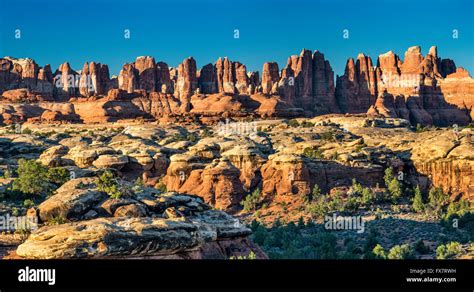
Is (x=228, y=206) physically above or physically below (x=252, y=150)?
below

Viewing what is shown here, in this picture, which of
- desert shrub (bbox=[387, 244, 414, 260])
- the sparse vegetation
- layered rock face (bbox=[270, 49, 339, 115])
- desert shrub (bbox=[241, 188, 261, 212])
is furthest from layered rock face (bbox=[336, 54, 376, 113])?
desert shrub (bbox=[387, 244, 414, 260])

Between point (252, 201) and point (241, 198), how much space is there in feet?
→ 7.24

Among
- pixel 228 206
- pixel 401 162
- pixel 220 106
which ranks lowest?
pixel 228 206

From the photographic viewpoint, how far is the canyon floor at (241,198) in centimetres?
1955

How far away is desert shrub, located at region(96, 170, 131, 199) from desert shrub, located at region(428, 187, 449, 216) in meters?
23.3

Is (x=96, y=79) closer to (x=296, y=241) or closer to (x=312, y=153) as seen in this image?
(x=312, y=153)

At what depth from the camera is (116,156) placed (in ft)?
180

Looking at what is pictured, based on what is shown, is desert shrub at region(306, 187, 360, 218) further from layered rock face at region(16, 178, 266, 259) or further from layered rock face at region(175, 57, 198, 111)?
layered rock face at region(175, 57, 198, 111)

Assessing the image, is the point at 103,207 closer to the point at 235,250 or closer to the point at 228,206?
the point at 235,250

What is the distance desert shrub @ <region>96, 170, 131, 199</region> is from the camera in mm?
24002
